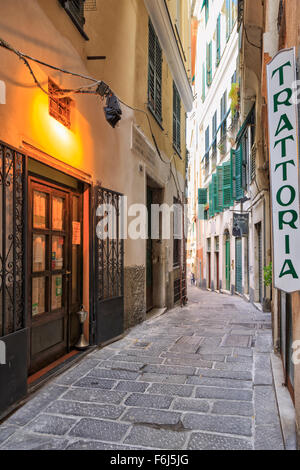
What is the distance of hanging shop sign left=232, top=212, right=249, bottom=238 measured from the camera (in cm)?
1253

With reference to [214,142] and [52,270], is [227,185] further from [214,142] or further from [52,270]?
[52,270]

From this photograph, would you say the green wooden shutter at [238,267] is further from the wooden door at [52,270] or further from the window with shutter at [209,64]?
the wooden door at [52,270]

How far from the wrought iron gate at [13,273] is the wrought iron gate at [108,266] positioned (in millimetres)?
1919

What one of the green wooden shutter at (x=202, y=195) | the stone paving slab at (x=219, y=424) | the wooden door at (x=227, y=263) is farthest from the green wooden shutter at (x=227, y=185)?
the stone paving slab at (x=219, y=424)

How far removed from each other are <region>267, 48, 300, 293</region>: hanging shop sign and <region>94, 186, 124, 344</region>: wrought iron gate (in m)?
3.17

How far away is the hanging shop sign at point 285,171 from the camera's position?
268 centimetres

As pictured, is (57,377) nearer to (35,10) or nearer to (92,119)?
(92,119)

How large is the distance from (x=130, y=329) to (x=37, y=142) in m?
3.96

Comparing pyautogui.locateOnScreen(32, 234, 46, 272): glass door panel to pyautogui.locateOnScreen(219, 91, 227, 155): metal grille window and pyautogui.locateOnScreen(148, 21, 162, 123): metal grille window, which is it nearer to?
pyautogui.locateOnScreen(148, 21, 162, 123): metal grille window

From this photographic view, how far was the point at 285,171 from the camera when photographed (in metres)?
2.76

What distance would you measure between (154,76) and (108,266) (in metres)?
5.14

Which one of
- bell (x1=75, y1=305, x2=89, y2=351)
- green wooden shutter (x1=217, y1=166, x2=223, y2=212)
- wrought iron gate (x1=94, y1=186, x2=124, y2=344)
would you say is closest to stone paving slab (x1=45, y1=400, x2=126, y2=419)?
bell (x1=75, y1=305, x2=89, y2=351)

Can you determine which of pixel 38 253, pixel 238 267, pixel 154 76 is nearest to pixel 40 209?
pixel 38 253
